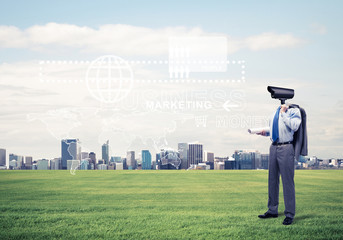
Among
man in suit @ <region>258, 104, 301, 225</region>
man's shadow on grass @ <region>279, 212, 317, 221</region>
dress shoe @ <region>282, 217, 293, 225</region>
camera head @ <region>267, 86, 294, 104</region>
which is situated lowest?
man's shadow on grass @ <region>279, 212, 317, 221</region>

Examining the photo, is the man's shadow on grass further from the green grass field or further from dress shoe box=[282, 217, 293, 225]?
dress shoe box=[282, 217, 293, 225]

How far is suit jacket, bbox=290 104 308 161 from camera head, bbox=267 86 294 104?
28 cm

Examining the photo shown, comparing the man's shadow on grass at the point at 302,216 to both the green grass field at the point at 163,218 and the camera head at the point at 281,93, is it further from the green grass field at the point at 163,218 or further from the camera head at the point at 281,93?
the camera head at the point at 281,93

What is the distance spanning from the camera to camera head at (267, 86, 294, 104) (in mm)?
9164

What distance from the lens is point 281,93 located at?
9234 mm

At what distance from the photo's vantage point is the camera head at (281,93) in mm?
9164

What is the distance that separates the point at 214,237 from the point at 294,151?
2919 millimetres

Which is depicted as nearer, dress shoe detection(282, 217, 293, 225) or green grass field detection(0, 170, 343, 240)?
green grass field detection(0, 170, 343, 240)

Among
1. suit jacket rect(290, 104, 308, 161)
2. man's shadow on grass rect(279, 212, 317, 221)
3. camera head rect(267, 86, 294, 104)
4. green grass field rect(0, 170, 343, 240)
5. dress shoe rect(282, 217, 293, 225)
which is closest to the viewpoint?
green grass field rect(0, 170, 343, 240)

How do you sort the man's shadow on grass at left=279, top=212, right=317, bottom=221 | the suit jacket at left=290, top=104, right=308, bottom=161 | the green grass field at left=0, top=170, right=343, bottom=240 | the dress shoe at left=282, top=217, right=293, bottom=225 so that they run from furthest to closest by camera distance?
the man's shadow on grass at left=279, top=212, right=317, bottom=221
the suit jacket at left=290, top=104, right=308, bottom=161
the dress shoe at left=282, top=217, right=293, bottom=225
the green grass field at left=0, top=170, right=343, bottom=240

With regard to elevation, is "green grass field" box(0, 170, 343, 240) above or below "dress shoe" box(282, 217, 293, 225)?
below

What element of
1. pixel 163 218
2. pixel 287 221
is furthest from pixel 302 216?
pixel 163 218

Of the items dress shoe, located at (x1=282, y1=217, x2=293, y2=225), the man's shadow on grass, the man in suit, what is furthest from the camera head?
the man's shadow on grass

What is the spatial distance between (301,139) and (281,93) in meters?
1.15
